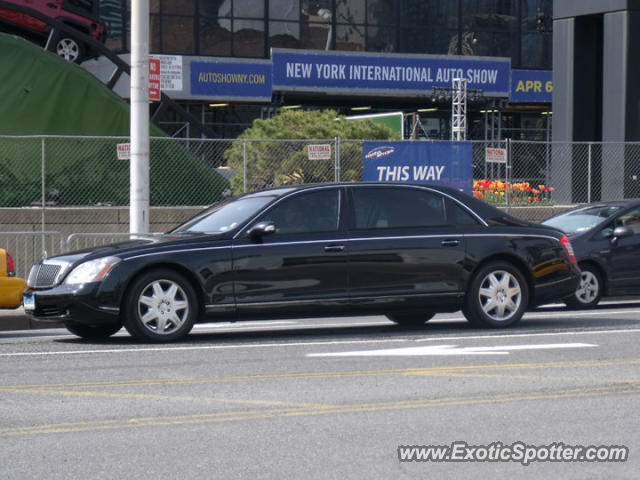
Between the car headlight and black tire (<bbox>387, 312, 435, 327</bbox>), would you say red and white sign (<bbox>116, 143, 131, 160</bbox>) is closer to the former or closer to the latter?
black tire (<bbox>387, 312, 435, 327</bbox>)

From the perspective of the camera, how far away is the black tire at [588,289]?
613 inches

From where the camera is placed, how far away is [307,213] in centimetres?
1185

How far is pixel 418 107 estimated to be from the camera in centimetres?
5166

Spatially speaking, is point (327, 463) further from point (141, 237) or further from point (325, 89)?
point (325, 89)

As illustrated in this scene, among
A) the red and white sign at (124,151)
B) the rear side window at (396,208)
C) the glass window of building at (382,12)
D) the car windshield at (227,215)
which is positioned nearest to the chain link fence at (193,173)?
the red and white sign at (124,151)

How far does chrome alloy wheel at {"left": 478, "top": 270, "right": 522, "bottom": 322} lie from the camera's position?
40.1 ft

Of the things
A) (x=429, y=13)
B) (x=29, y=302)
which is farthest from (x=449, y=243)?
(x=429, y=13)

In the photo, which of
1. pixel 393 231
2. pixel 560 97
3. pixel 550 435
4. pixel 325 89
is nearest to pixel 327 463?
pixel 550 435

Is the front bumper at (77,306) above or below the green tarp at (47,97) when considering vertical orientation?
below

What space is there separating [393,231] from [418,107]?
40.2 m

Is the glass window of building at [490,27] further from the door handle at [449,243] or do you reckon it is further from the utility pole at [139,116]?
the door handle at [449,243]

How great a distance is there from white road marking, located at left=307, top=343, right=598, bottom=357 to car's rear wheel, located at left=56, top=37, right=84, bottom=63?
25879 millimetres

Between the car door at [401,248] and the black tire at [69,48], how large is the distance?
24.1 meters

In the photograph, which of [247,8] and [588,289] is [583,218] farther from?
[247,8]
